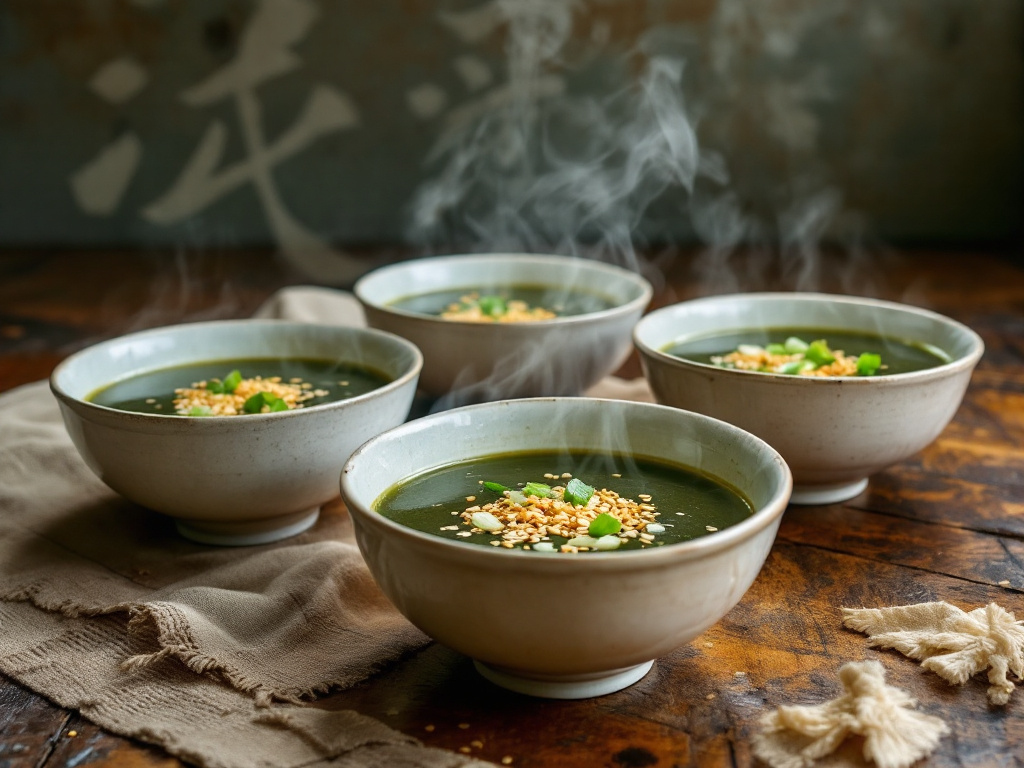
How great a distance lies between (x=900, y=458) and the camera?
6.00 feet

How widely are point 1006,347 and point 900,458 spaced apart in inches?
45.2

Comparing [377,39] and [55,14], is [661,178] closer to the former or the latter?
[377,39]

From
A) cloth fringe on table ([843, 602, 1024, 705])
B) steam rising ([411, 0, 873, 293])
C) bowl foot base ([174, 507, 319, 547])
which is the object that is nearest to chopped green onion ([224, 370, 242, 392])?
bowl foot base ([174, 507, 319, 547])

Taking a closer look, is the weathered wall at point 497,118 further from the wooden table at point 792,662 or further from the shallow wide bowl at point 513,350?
the shallow wide bowl at point 513,350

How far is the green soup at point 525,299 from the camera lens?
248cm

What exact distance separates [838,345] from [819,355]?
0.20 meters

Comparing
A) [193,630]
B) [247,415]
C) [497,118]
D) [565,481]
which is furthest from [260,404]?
[497,118]

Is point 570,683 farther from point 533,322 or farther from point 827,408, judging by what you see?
point 533,322

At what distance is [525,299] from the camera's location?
2.59 metres

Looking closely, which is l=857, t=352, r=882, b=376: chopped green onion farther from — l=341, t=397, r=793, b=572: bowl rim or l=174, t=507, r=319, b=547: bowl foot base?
l=174, t=507, r=319, b=547: bowl foot base

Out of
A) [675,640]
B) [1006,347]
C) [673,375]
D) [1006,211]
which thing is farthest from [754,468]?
[1006,211]

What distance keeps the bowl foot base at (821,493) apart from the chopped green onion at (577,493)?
0.58m

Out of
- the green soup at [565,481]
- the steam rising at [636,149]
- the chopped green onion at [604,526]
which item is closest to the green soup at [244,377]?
the green soup at [565,481]

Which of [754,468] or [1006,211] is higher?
[754,468]
